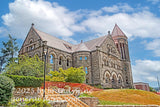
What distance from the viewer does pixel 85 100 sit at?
15.1 meters

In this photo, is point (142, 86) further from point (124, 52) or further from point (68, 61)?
point (68, 61)

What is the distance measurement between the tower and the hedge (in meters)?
33.0

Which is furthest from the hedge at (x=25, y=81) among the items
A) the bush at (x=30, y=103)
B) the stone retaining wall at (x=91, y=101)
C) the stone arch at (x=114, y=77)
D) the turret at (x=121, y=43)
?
the turret at (x=121, y=43)

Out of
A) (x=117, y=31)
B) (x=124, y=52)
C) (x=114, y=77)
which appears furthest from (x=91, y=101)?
(x=117, y=31)

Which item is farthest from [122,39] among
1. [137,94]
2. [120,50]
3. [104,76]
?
[137,94]

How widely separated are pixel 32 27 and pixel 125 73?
3001cm

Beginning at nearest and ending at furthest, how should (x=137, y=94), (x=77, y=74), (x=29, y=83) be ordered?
(x=29, y=83), (x=137, y=94), (x=77, y=74)

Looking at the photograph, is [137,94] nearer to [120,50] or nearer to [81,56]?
[81,56]

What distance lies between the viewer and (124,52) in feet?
163

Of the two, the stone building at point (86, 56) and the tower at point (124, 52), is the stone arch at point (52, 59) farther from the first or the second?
the tower at point (124, 52)

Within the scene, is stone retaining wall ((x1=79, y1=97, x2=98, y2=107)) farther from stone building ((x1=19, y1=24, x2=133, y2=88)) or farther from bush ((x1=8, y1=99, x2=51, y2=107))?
stone building ((x1=19, y1=24, x2=133, y2=88))

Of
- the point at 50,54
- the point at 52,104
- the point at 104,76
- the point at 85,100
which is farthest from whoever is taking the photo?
the point at 104,76

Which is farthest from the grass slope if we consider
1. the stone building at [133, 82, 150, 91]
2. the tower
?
the stone building at [133, 82, 150, 91]

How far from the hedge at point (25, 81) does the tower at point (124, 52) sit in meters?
Result: 33.0
